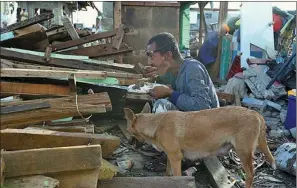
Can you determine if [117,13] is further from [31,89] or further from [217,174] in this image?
[31,89]

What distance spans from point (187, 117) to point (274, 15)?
8.78m

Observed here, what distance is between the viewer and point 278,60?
31.1 feet

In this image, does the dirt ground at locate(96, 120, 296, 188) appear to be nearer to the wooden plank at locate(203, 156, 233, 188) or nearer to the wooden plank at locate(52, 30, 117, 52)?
the wooden plank at locate(203, 156, 233, 188)

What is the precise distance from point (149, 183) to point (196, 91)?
1.58m

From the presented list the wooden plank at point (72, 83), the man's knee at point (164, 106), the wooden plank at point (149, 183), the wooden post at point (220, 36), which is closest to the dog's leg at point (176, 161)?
the man's knee at point (164, 106)

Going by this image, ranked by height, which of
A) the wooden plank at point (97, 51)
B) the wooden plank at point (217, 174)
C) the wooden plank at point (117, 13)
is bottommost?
the wooden plank at point (217, 174)

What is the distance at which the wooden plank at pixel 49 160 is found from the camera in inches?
86.3

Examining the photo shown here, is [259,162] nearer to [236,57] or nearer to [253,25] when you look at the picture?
[236,57]

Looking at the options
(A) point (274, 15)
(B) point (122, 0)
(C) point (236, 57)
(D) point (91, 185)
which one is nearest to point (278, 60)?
(C) point (236, 57)

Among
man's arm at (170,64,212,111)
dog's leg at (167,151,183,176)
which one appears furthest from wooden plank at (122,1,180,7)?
dog's leg at (167,151,183,176)

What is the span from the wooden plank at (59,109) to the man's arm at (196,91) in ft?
4.90

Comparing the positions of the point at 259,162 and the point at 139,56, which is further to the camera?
the point at 139,56

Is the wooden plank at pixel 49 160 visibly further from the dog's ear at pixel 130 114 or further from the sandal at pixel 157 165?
the sandal at pixel 157 165

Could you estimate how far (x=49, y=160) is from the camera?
2264 mm
